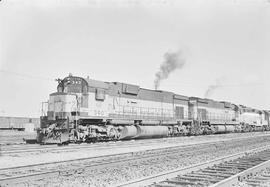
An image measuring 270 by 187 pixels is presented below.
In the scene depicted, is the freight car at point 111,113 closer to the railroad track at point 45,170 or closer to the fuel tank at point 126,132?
the fuel tank at point 126,132

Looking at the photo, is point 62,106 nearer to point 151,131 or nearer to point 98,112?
point 98,112

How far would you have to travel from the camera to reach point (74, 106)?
17.3m

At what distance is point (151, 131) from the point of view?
886 inches

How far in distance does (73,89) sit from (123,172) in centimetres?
1042

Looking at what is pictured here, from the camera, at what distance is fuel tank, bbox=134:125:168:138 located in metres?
21.6

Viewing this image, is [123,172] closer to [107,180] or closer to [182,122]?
[107,180]

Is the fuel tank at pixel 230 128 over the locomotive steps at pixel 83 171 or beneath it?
over

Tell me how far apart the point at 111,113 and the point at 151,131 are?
13.7 ft

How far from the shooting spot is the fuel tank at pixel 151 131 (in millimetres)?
21561

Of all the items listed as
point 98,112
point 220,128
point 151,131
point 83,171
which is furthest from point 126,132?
point 220,128

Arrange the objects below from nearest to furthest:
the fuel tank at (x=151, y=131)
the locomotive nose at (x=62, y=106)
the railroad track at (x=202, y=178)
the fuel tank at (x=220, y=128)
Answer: the railroad track at (x=202, y=178)
the locomotive nose at (x=62, y=106)
the fuel tank at (x=151, y=131)
the fuel tank at (x=220, y=128)

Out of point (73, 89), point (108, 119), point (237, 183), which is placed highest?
point (73, 89)

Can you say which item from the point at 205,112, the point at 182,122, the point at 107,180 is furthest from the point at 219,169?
the point at 205,112

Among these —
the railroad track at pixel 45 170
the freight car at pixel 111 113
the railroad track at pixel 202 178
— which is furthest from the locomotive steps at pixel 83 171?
the freight car at pixel 111 113
